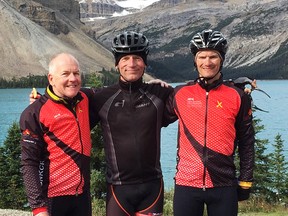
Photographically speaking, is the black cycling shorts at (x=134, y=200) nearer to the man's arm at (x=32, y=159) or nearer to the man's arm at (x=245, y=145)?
the man's arm at (x=32, y=159)

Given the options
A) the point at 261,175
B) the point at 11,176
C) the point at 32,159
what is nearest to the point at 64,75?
the point at 32,159

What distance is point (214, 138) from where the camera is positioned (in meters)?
4.69

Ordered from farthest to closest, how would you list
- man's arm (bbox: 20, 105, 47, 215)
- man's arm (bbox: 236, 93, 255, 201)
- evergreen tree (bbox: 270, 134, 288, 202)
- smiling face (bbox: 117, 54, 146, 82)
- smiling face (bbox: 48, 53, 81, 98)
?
evergreen tree (bbox: 270, 134, 288, 202), smiling face (bbox: 117, 54, 146, 82), man's arm (bbox: 236, 93, 255, 201), smiling face (bbox: 48, 53, 81, 98), man's arm (bbox: 20, 105, 47, 215)

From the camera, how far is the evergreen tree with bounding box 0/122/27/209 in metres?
14.8

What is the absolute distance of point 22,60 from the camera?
18312 centimetres

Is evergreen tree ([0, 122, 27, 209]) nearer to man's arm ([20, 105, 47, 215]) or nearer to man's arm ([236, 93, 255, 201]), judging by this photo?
man's arm ([20, 105, 47, 215])

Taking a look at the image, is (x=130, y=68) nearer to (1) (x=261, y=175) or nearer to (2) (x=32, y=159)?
(2) (x=32, y=159)

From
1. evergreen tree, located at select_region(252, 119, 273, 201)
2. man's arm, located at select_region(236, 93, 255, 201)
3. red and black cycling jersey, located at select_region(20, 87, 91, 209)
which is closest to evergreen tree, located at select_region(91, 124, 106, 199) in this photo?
red and black cycling jersey, located at select_region(20, 87, 91, 209)

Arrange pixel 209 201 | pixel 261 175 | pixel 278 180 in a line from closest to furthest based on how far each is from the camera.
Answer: pixel 209 201, pixel 261 175, pixel 278 180

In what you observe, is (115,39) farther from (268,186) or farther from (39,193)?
(268,186)

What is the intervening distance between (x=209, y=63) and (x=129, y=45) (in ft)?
2.96

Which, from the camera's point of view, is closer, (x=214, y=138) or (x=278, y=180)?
(x=214, y=138)

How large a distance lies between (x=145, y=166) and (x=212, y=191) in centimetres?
76

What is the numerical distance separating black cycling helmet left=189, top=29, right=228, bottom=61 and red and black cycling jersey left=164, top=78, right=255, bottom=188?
1.27ft
